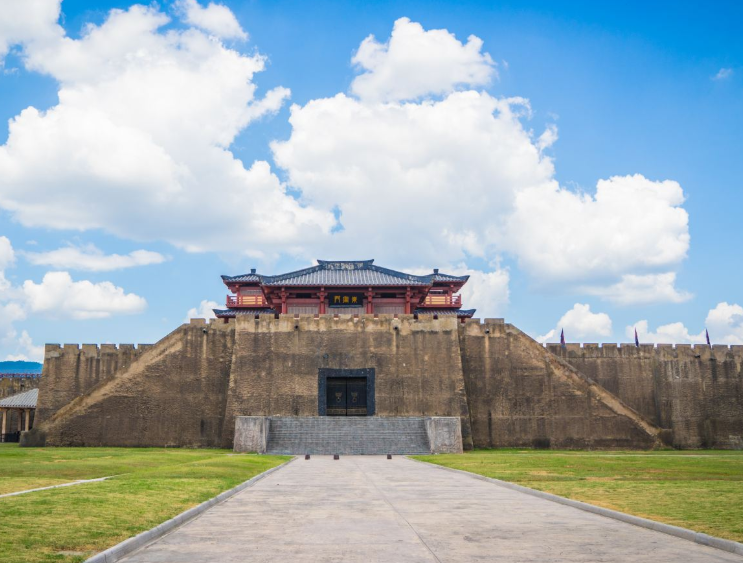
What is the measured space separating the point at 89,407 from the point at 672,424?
26718 millimetres

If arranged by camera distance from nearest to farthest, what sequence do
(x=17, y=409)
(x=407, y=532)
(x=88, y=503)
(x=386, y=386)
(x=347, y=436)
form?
1. (x=407, y=532)
2. (x=88, y=503)
3. (x=347, y=436)
4. (x=386, y=386)
5. (x=17, y=409)

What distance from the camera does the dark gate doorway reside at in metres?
32.8

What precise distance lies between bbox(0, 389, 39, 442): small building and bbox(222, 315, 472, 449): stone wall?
12238mm

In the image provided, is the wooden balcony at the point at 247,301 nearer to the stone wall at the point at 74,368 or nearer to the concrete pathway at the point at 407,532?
the stone wall at the point at 74,368

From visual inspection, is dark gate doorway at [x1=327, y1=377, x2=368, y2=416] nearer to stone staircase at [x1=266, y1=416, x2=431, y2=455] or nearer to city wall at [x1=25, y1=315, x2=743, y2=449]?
city wall at [x1=25, y1=315, x2=743, y2=449]

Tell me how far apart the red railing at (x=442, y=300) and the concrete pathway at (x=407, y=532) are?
29.7 meters

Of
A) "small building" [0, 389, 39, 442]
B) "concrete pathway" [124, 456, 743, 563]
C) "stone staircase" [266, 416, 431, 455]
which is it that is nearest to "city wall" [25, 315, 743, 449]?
"stone staircase" [266, 416, 431, 455]

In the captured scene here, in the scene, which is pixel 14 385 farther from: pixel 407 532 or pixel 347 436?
pixel 407 532

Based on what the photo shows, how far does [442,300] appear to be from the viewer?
43188mm

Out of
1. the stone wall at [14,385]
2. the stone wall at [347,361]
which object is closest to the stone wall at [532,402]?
the stone wall at [347,361]

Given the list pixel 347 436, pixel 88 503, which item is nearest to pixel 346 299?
pixel 347 436

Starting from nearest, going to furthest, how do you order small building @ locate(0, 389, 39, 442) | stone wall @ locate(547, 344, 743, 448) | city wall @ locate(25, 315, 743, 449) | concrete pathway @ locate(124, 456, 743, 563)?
concrete pathway @ locate(124, 456, 743, 563) < city wall @ locate(25, 315, 743, 449) < stone wall @ locate(547, 344, 743, 448) < small building @ locate(0, 389, 39, 442)

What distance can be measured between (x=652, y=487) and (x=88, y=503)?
926 centimetres

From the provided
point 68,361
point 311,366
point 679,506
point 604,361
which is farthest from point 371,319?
point 679,506
